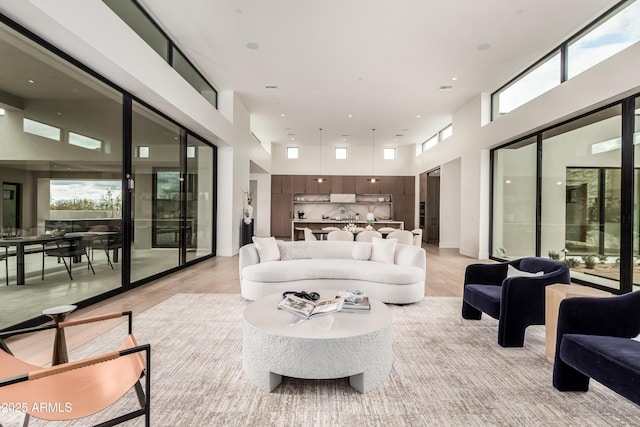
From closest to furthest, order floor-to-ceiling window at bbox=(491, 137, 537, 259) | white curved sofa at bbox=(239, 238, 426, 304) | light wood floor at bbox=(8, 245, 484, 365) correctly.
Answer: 1. light wood floor at bbox=(8, 245, 484, 365)
2. white curved sofa at bbox=(239, 238, 426, 304)
3. floor-to-ceiling window at bbox=(491, 137, 537, 259)

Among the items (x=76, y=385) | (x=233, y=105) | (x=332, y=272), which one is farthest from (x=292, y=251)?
(x=233, y=105)

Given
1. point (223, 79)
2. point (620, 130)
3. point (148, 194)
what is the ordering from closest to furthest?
point (620, 130) → point (148, 194) → point (223, 79)

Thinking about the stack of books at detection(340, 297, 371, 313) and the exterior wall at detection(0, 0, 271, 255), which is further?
the exterior wall at detection(0, 0, 271, 255)

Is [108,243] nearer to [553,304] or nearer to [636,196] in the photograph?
[553,304]

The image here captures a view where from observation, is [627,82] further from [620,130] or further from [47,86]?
[47,86]

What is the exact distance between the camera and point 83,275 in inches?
143

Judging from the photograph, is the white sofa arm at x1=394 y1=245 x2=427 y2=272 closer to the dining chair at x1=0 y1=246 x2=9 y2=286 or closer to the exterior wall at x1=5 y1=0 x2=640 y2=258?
the exterior wall at x1=5 y1=0 x2=640 y2=258

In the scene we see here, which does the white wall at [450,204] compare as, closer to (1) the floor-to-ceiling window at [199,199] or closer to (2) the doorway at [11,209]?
(1) the floor-to-ceiling window at [199,199]

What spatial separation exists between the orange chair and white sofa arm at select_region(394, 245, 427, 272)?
336cm

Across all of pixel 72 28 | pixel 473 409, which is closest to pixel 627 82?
pixel 473 409

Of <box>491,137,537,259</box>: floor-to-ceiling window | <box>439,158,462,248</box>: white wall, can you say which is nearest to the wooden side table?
<box>491,137,537,259</box>: floor-to-ceiling window

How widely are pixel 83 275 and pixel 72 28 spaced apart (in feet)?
8.53

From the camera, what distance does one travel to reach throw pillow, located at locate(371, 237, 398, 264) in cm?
439

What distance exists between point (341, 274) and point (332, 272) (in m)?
0.12
